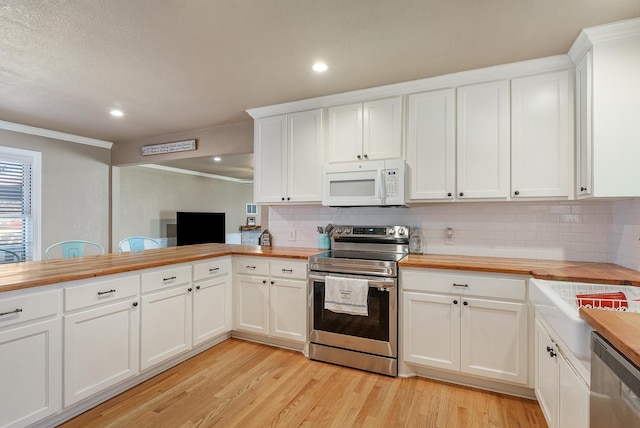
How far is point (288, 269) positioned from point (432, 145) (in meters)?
1.61

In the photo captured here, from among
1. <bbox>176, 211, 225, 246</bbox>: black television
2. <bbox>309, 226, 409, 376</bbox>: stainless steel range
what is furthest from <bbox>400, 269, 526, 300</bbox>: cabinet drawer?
<bbox>176, 211, 225, 246</bbox>: black television

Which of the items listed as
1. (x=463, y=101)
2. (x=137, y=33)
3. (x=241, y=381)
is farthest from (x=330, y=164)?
(x=241, y=381)

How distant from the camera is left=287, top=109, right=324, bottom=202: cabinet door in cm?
303

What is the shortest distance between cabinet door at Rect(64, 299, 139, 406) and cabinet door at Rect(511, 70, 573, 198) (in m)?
2.90

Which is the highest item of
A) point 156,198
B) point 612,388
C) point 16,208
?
point 156,198

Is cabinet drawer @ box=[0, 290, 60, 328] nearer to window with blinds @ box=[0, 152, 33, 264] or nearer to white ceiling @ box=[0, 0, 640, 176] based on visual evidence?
white ceiling @ box=[0, 0, 640, 176]

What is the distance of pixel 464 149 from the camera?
2.50 m

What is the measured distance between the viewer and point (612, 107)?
1.91m

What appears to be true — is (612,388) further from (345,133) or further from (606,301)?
(345,133)

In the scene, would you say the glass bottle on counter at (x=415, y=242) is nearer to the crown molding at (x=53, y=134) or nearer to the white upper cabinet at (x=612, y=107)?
the white upper cabinet at (x=612, y=107)

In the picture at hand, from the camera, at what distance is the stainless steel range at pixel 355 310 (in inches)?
94.7

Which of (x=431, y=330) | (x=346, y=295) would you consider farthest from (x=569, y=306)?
(x=346, y=295)

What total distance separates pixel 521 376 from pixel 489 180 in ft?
→ 4.48

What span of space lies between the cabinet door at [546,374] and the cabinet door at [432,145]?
46.0 inches
